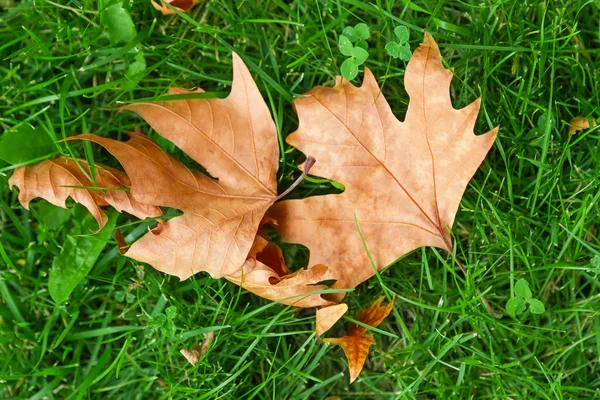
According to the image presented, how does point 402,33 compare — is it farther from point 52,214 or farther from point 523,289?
point 52,214

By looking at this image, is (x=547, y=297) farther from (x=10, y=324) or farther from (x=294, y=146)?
(x=10, y=324)

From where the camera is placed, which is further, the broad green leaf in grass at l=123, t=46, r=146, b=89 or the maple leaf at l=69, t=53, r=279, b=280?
the broad green leaf in grass at l=123, t=46, r=146, b=89

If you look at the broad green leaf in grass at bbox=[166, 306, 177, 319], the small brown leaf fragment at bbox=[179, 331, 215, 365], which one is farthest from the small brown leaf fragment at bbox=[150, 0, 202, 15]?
the small brown leaf fragment at bbox=[179, 331, 215, 365]

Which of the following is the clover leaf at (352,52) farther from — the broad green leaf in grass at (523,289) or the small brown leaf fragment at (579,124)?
the broad green leaf in grass at (523,289)

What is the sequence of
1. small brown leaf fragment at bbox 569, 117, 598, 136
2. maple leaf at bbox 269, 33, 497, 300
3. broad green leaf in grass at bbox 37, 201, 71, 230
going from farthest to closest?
broad green leaf in grass at bbox 37, 201, 71, 230 < small brown leaf fragment at bbox 569, 117, 598, 136 < maple leaf at bbox 269, 33, 497, 300

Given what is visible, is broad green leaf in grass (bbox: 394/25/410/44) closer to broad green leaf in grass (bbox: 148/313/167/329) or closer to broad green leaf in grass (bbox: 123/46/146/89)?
broad green leaf in grass (bbox: 123/46/146/89)

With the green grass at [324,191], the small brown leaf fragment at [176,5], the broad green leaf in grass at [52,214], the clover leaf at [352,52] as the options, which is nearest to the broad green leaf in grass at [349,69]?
the clover leaf at [352,52]

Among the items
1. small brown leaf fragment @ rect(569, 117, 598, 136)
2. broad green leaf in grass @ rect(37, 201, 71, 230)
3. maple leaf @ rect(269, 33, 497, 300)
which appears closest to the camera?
maple leaf @ rect(269, 33, 497, 300)
